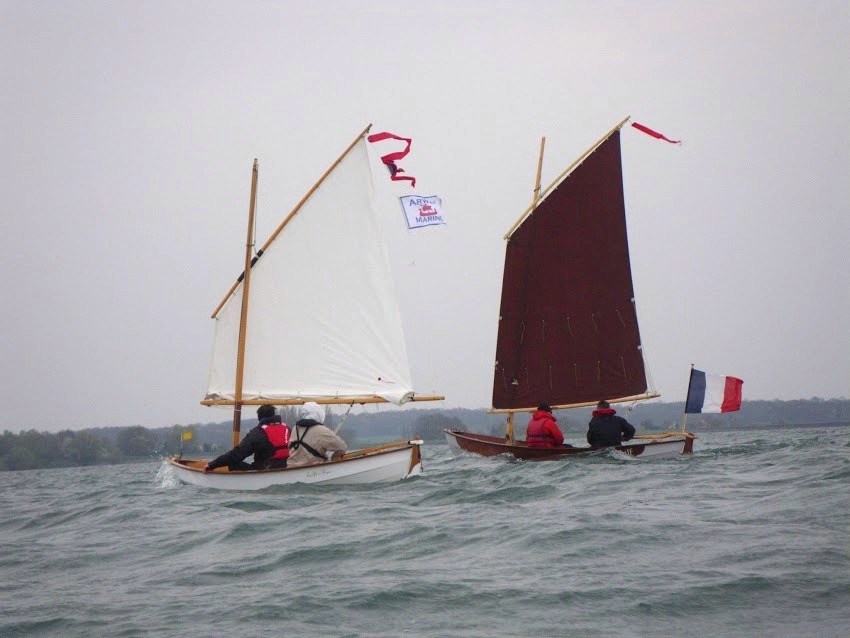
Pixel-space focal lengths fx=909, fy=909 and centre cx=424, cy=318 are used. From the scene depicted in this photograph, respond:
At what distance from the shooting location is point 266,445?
2039cm

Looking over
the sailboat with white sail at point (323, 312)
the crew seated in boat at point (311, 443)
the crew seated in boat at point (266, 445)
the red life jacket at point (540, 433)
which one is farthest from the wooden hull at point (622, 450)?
the crew seated in boat at point (266, 445)

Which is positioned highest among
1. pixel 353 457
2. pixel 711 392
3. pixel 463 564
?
pixel 711 392

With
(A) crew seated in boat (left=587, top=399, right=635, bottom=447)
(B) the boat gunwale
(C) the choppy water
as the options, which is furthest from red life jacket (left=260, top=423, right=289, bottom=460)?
(A) crew seated in boat (left=587, top=399, right=635, bottom=447)

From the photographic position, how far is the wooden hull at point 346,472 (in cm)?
2005

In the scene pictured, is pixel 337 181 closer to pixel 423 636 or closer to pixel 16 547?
pixel 16 547

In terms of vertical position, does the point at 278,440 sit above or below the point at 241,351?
below

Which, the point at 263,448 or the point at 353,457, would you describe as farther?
the point at 263,448

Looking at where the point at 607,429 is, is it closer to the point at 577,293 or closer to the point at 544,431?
the point at 544,431

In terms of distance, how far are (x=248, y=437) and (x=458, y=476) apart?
18.9 ft

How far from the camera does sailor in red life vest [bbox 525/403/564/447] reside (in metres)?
26.7

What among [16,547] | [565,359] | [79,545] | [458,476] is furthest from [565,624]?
[565,359]

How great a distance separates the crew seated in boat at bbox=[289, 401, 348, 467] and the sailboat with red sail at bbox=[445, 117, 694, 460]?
10.6 m

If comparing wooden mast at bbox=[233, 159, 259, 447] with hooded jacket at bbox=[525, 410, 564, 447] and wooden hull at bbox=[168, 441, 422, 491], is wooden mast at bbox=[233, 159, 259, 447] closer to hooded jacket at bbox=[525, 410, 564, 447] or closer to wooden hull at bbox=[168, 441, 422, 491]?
wooden hull at bbox=[168, 441, 422, 491]

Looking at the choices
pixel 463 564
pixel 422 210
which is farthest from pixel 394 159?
pixel 463 564
